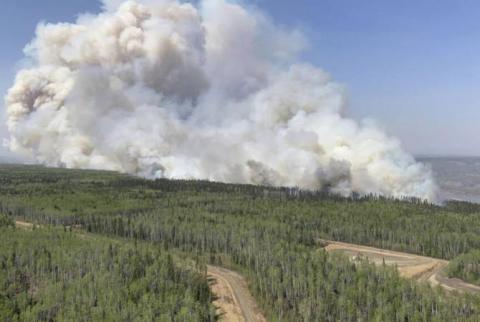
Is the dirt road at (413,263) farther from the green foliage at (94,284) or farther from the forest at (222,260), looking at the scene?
the green foliage at (94,284)

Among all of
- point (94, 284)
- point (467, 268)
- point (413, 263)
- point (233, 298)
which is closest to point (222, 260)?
point (233, 298)

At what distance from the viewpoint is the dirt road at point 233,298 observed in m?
84.2

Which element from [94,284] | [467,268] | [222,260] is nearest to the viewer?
[94,284]

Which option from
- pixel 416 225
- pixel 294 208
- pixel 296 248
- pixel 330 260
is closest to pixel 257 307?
pixel 330 260

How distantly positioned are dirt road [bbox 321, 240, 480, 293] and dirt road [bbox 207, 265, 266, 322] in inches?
1046

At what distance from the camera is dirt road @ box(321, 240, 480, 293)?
9788cm

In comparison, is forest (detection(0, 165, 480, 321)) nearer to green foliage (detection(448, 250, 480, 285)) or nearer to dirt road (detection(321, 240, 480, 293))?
green foliage (detection(448, 250, 480, 285))

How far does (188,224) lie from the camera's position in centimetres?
13725

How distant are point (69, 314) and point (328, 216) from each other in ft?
322

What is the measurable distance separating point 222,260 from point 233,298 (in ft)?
78.5

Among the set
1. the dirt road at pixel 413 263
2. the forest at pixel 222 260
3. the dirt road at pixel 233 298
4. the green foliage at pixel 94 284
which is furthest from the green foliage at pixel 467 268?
the green foliage at pixel 94 284

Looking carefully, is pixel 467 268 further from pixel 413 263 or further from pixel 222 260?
pixel 222 260

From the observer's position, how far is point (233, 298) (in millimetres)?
91125

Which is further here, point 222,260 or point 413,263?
point 222,260
